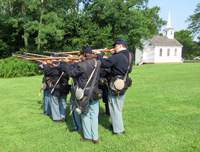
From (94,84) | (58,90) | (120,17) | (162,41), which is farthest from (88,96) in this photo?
(162,41)

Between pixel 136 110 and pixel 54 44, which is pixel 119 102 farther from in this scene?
pixel 54 44

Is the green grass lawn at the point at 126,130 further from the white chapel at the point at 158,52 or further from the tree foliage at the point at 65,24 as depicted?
the white chapel at the point at 158,52

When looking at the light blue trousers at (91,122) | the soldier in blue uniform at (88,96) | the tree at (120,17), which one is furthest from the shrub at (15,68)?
the light blue trousers at (91,122)

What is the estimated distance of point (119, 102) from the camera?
4.49 metres

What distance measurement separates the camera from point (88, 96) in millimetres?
4086

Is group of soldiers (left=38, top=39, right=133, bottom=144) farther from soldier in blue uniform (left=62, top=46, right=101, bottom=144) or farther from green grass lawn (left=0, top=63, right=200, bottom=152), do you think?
green grass lawn (left=0, top=63, right=200, bottom=152)

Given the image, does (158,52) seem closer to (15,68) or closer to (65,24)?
(65,24)

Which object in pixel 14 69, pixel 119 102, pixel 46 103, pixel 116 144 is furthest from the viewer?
pixel 14 69

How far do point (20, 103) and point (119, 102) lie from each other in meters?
5.18

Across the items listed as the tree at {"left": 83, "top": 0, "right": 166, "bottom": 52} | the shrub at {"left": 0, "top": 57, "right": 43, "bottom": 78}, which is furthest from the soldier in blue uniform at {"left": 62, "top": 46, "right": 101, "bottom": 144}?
the tree at {"left": 83, "top": 0, "right": 166, "bottom": 52}

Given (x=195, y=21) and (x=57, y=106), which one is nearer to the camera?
(x=57, y=106)

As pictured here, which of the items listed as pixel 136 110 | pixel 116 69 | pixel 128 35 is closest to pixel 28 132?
pixel 116 69

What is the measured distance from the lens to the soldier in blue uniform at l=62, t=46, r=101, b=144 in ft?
13.4

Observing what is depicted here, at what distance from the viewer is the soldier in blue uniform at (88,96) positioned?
13.4ft
